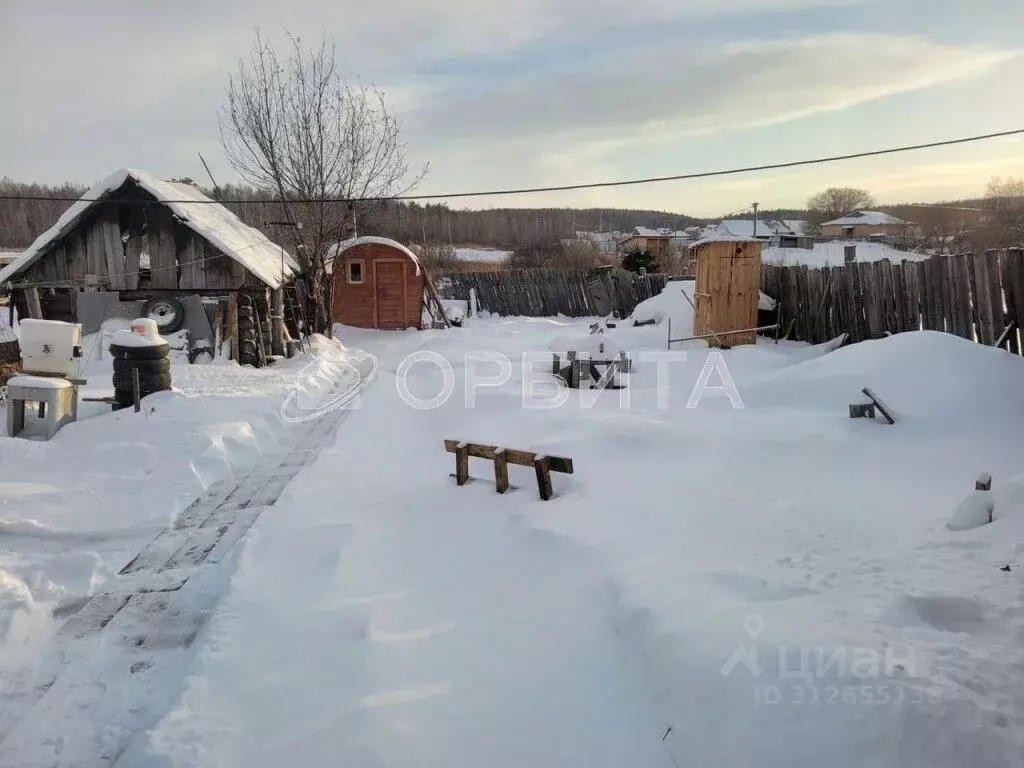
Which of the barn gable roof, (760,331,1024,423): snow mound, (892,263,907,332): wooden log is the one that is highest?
the barn gable roof

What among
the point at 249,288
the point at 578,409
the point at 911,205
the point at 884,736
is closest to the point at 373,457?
the point at 578,409

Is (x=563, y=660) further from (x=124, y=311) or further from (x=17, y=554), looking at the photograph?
(x=124, y=311)

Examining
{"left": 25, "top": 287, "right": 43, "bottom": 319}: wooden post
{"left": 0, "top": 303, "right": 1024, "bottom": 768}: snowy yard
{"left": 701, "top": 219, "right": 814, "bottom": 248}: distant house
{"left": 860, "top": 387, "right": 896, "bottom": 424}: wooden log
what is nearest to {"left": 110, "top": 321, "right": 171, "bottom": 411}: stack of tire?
{"left": 0, "top": 303, "right": 1024, "bottom": 768}: snowy yard

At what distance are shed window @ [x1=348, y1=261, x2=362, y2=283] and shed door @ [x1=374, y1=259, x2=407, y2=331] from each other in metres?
0.59

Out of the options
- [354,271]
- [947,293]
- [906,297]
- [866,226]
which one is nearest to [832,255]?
[866,226]

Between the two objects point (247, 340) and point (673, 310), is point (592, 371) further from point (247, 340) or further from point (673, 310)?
point (247, 340)

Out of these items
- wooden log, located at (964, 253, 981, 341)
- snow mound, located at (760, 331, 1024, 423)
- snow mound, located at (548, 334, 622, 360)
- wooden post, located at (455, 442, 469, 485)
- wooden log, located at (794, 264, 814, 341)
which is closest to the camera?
wooden post, located at (455, 442, 469, 485)

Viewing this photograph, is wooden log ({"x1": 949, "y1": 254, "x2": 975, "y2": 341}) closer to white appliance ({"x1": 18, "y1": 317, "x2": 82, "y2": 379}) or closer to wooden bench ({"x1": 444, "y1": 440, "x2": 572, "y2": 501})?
wooden bench ({"x1": 444, "y1": 440, "x2": 572, "y2": 501})

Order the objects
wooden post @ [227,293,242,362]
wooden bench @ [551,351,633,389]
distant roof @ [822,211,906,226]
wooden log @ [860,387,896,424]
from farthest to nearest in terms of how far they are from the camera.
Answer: distant roof @ [822,211,906,226] < wooden post @ [227,293,242,362] < wooden bench @ [551,351,633,389] < wooden log @ [860,387,896,424]

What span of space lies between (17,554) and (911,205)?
10337 centimetres

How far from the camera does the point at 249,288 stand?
15.4 metres

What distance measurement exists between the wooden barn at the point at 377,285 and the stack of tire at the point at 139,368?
1435cm

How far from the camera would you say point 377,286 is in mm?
23656

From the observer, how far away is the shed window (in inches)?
931
